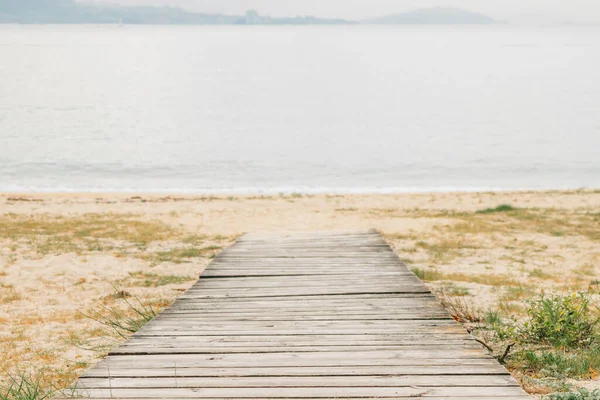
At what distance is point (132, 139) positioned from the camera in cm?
4791

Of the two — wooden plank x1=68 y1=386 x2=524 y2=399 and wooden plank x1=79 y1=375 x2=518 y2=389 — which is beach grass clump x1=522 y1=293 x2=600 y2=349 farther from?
wooden plank x1=68 y1=386 x2=524 y2=399

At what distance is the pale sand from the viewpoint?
7.99m

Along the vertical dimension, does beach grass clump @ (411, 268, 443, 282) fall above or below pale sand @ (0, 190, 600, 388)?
above

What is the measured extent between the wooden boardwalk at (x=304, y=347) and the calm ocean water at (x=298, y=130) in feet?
79.3

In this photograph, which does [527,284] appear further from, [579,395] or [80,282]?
[80,282]

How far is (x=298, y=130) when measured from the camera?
52.4 meters

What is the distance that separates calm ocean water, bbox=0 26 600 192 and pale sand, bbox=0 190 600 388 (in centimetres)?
1029

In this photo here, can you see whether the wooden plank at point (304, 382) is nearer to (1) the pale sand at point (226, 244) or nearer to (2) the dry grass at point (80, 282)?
(2) the dry grass at point (80, 282)

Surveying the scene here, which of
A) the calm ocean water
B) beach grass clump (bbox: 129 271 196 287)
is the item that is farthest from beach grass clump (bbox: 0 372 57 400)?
the calm ocean water

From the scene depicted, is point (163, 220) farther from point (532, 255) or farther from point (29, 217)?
point (532, 255)

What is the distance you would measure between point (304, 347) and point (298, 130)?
158 ft

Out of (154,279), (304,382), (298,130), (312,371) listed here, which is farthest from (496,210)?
(298,130)

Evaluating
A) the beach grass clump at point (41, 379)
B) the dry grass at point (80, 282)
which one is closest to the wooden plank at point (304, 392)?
the dry grass at point (80, 282)

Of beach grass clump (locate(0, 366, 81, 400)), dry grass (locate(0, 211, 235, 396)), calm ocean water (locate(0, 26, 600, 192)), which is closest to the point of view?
beach grass clump (locate(0, 366, 81, 400))
